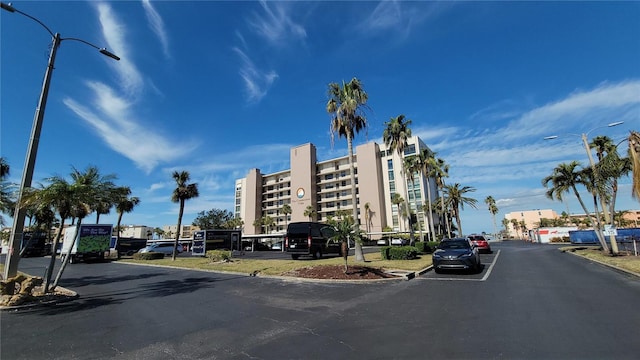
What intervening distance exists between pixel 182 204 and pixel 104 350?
2701 centimetres

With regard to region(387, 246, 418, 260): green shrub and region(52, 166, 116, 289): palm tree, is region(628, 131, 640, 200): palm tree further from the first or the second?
region(52, 166, 116, 289): palm tree

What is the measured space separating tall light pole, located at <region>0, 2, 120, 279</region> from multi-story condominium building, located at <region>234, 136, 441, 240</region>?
191ft

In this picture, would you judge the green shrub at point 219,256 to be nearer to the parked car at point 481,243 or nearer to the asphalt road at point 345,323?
the asphalt road at point 345,323

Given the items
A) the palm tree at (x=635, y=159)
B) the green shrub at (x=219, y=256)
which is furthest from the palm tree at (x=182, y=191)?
the palm tree at (x=635, y=159)

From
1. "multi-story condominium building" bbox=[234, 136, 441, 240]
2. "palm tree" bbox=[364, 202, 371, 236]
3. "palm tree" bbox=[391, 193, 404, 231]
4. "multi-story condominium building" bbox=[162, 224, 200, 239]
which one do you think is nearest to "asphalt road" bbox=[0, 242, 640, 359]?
"multi-story condominium building" bbox=[234, 136, 441, 240]

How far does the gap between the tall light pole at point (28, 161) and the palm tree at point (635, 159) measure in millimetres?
16534

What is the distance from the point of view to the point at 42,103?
36.4 feet

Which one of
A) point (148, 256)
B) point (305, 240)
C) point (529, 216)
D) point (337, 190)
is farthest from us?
point (529, 216)

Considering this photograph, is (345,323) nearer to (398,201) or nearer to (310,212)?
(398,201)

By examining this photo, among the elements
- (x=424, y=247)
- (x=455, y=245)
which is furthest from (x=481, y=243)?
(x=455, y=245)

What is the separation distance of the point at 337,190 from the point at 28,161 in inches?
2986

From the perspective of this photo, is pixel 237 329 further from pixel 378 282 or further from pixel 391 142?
pixel 391 142

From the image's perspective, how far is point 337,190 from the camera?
8494 cm

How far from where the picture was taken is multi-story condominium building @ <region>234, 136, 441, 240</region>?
75.5m
